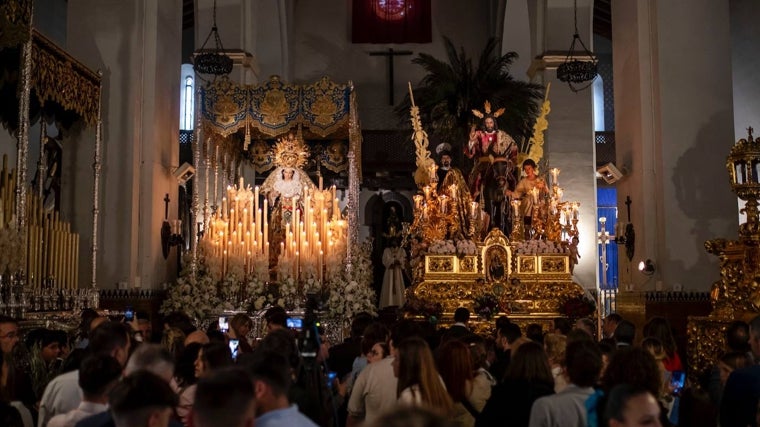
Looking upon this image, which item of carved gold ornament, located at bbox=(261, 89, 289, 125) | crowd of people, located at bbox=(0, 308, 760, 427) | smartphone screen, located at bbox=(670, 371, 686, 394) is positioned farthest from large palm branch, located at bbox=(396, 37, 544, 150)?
smartphone screen, located at bbox=(670, 371, 686, 394)

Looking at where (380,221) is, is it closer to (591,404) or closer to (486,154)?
(486,154)

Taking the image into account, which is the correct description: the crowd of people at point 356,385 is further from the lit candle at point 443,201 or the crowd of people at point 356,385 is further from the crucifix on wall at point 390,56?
the crucifix on wall at point 390,56

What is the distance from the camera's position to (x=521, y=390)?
5812mm

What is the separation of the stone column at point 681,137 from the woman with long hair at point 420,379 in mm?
11185

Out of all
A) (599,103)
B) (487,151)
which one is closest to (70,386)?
(487,151)

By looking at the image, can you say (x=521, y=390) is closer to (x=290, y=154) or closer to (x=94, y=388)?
(x=94, y=388)

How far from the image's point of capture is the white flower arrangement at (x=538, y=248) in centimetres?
1788

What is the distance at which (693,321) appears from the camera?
12602 mm

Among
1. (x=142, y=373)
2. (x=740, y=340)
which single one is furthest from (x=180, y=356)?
(x=740, y=340)

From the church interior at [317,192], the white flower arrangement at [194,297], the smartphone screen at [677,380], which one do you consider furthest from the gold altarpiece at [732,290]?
the white flower arrangement at [194,297]

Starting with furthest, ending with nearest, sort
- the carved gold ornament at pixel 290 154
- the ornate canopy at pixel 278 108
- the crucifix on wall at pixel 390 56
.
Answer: the crucifix on wall at pixel 390 56 → the carved gold ornament at pixel 290 154 → the ornate canopy at pixel 278 108

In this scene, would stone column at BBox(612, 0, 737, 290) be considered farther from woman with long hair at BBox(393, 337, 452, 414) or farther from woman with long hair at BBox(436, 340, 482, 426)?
woman with long hair at BBox(393, 337, 452, 414)

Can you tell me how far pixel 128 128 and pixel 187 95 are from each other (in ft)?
47.9

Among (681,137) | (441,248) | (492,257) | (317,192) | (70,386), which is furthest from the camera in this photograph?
(492,257)
